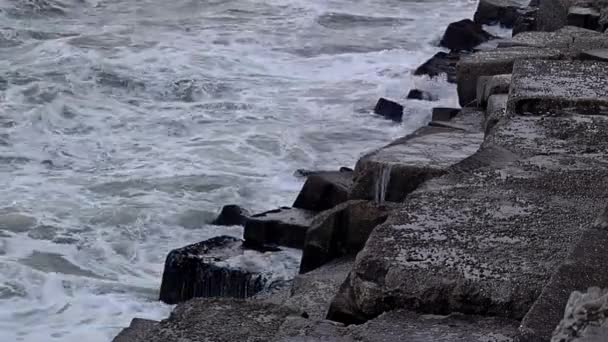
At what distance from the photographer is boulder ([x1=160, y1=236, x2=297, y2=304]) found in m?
5.02

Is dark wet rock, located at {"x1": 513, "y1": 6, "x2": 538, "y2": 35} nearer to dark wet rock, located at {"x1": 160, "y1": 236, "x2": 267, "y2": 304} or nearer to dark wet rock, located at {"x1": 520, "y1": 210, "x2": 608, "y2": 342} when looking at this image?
dark wet rock, located at {"x1": 160, "y1": 236, "x2": 267, "y2": 304}

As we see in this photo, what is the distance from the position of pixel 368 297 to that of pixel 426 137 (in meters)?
2.48

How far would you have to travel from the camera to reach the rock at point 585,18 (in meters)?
8.66

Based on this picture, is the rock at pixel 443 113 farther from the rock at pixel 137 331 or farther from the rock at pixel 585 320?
the rock at pixel 585 320

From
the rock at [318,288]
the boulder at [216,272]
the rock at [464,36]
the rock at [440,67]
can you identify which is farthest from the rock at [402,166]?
the rock at [464,36]

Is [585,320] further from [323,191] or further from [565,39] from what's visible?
[565,39]

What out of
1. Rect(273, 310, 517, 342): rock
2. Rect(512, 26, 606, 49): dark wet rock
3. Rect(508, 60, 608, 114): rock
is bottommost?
Rect(273, 310, 517, 342): rock

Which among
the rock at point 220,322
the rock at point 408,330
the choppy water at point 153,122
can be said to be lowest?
the choppy water at point 153,122

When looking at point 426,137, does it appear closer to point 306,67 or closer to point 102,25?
point 306,67

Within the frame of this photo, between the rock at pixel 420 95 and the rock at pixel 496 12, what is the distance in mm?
2973

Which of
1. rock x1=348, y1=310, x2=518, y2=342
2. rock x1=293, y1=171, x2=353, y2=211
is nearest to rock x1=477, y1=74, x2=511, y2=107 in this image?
rock x1=293, y1=171, x2=353, y2=211

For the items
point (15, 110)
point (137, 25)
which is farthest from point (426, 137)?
point (137, 25)

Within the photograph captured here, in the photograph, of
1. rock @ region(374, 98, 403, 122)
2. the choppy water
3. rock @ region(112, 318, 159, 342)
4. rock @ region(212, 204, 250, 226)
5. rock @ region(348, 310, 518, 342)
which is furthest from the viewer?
rock @ region(374, 98, 403, 122)

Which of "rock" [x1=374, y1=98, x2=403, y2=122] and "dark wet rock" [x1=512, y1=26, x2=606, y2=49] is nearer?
"dark wet rock" [x1=512, y1=26, x2=606, y2=49]
